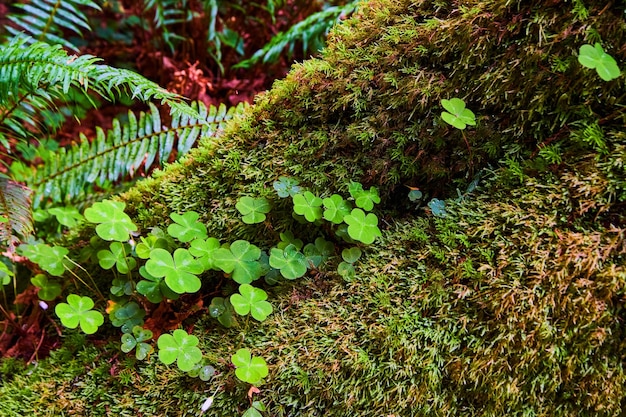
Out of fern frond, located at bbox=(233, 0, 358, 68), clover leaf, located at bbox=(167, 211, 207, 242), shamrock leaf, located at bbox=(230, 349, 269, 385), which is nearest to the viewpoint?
shamrock leaf, located at bbox=(230, 349, 269, 385)

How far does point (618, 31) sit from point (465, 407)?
4.04 feet

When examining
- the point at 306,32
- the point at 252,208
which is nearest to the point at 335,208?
the point at 252,208

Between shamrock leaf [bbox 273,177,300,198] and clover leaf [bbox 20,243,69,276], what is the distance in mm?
987

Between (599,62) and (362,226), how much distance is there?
0.87 metres

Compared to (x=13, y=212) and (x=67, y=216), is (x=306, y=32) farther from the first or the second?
→ (x=13, y=212)

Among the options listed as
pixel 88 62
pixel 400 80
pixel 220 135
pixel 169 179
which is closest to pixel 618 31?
pixel 400 80

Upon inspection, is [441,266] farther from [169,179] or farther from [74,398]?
[74,398]

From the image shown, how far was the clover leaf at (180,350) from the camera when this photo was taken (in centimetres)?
149

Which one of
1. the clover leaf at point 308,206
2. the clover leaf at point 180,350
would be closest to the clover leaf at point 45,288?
the clover leaf at point 180,350

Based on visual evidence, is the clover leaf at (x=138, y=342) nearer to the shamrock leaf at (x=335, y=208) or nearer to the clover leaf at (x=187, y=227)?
the clover leaf at (x=187, y=227)

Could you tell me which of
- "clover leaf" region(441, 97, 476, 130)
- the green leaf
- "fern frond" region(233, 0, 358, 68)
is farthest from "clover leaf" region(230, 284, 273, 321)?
"fern frond" region(233, 0, 358, 68)

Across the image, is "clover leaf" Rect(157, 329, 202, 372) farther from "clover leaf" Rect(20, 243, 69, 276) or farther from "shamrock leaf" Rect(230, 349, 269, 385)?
"clover leaf" Rect(20, 243, 69, 276)

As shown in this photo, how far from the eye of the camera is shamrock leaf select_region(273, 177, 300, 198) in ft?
5.62

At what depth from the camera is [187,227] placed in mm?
1785
